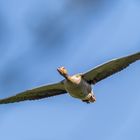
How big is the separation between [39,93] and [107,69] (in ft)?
9.18

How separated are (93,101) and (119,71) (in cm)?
139

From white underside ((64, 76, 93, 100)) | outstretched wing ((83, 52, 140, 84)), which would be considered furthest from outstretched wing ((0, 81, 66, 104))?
white underside ((64, 76, 93, 100))

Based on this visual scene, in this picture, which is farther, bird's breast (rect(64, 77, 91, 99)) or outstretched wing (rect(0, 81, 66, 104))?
outstretched wing (rect(0, 81, 66, 104))

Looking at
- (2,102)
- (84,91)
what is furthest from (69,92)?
(2,102)

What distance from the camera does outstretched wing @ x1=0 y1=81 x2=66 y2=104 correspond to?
40156 millimetres

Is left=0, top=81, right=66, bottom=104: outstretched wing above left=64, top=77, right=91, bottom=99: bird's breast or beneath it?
above

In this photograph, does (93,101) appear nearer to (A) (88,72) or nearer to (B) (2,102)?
(A) (88,72)

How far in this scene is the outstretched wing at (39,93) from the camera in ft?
132

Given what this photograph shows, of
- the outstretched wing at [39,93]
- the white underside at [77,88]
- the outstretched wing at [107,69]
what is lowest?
the white underside at [77,88]

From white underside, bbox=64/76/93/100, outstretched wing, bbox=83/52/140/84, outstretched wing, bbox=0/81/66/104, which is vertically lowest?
white underside, bbox=64/76/93/100

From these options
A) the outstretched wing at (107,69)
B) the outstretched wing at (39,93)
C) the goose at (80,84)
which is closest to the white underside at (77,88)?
the goose at (80,84)

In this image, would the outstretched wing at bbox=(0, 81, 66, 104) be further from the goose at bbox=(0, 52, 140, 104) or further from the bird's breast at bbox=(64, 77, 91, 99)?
the bird's breast at bbox=(64, 77, 91, 99)

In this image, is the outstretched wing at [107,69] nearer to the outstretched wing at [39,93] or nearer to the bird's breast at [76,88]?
the bird's breast at [76,88]

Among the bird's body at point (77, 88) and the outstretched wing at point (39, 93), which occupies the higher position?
the outstretched wing at point (39, 93)
